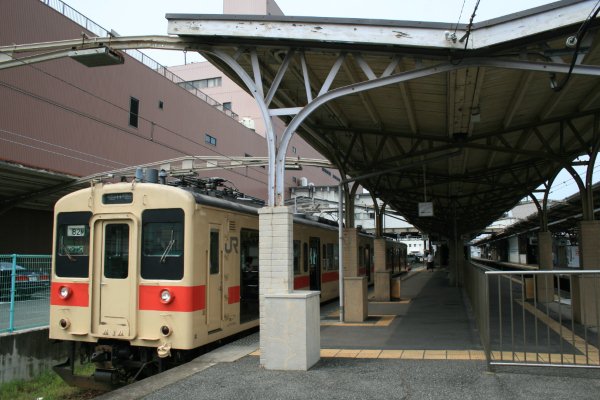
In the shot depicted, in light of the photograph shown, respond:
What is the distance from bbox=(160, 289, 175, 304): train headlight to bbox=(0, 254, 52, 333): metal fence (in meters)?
4.06

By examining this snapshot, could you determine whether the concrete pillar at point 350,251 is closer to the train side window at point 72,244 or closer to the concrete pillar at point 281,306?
the concrete pillar at point 281,306

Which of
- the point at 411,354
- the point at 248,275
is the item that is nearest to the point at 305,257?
the point at 248,275

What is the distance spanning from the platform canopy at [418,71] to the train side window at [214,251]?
233 cm

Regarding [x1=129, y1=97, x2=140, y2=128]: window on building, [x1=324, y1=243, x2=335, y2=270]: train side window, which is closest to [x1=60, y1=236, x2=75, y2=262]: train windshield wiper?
[x1=324, y1=243, x2=335, y2=270]: train side window

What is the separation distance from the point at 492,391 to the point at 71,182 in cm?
1559

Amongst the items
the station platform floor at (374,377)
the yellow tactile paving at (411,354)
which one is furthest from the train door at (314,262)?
the yellow tactile paving at (411,354)

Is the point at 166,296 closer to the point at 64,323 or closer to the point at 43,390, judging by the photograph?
the point at 64,323

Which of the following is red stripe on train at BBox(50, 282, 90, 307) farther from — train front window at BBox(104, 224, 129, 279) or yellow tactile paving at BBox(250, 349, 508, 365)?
yellow tactile paving at BBox(250, 349, 508, 365)

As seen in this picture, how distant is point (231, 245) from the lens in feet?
30.2

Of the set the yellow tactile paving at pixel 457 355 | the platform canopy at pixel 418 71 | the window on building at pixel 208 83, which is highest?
the window on building at pixel 208 83

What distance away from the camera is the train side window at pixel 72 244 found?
27.1ft

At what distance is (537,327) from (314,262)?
6592 millimetres

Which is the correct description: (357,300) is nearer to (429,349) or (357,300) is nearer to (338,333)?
(338,333)

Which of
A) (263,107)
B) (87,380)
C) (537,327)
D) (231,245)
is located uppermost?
(263,107)
